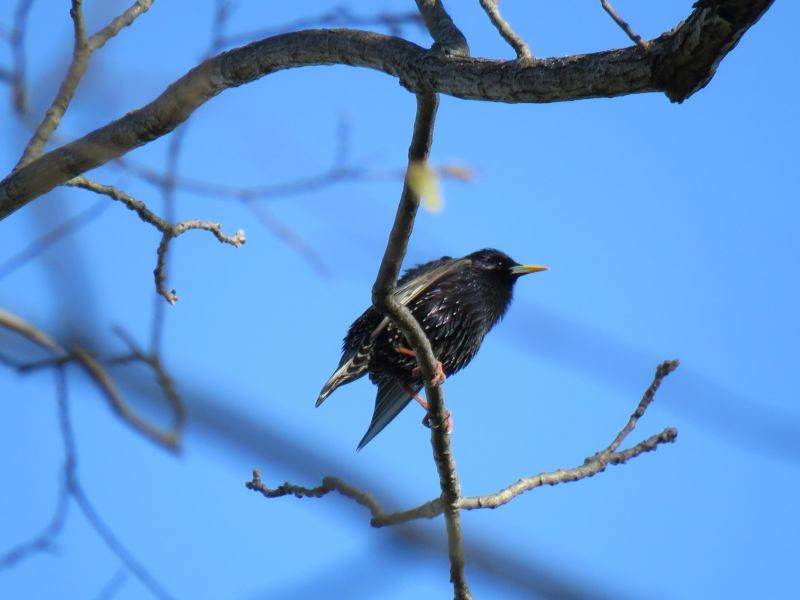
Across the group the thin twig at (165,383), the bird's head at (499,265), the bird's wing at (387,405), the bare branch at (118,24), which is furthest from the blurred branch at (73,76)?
the bird's head at (499,265)

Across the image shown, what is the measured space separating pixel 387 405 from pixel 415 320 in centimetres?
221

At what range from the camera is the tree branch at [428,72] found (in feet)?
8.88

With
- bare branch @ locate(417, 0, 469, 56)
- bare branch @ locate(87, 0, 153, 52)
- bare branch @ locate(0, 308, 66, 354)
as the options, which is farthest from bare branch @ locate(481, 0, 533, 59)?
bare branch @ locate(0, 308, 66, 354)

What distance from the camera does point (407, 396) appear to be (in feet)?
20.9

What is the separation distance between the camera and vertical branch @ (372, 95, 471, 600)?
347 centimetres

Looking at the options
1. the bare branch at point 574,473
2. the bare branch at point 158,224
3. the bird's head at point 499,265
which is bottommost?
the bare branch at point 574,473

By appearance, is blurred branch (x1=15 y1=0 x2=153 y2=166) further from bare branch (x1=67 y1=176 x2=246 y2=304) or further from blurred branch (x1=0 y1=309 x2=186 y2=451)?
blurred branch (x1=0 y1=309 x2=186 y2=451)

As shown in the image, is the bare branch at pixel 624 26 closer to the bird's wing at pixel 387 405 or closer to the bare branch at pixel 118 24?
the bare branch at pixel 118 24

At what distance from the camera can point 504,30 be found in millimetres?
3922

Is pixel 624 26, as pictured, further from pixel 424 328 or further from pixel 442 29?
pixel 424 328

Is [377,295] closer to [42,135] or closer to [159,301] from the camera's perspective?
[42,135]

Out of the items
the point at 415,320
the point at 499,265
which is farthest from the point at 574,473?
the point at 499,265

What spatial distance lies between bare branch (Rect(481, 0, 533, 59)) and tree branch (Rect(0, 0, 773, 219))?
212 millimetres

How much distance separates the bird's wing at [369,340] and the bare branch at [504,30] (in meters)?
2.21
